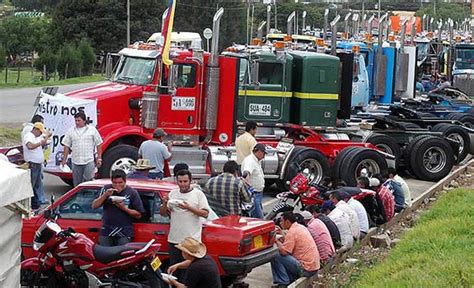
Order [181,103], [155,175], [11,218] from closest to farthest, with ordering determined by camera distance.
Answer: [11,218] → [155,175] → [181,103]

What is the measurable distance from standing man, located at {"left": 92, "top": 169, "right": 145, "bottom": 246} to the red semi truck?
617 centimetres

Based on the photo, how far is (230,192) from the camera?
11797 mm

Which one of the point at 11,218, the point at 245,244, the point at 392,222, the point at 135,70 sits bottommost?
the point at 392,222

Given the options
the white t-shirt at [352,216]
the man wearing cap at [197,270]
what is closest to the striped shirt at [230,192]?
the white t-shirt at [352,216]

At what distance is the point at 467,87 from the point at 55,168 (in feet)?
92.7

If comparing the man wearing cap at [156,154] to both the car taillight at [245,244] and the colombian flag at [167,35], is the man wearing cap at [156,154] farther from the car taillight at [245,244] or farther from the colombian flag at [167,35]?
Answer: the car taillight at [245,244]

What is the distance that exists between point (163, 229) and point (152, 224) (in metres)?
0.15

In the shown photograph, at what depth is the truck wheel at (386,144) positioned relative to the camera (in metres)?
21.2

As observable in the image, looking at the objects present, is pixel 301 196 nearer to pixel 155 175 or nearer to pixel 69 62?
pixel 155 175

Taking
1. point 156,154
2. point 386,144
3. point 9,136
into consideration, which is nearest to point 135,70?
point 156,154

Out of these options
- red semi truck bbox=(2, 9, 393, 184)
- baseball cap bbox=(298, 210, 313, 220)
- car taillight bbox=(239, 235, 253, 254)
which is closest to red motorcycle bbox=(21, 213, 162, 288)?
car taillight bbox=(239, 235, 253, 254)

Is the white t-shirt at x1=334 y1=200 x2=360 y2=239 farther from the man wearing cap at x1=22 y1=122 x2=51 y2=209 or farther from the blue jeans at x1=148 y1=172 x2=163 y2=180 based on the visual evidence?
the man wearing cap at x1=22 y1=122 x2=51 y2=209

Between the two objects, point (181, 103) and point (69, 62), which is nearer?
point (181, 103)

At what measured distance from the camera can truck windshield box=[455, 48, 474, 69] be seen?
141 feet
